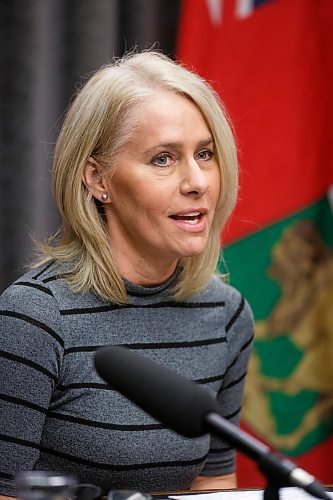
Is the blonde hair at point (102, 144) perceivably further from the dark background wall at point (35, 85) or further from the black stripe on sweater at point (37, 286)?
the dark background wall at point (35, 85)

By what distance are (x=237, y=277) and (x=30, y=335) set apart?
81cm

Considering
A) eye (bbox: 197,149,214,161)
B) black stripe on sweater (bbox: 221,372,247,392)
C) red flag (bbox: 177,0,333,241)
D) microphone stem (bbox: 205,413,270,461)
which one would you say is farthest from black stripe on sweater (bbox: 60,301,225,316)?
microphone stem (bbox: 205,413,270,461)

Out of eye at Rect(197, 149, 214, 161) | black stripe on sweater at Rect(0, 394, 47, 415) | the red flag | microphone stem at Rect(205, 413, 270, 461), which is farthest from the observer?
the red flag

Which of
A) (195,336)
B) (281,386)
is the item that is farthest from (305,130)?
(195,336)

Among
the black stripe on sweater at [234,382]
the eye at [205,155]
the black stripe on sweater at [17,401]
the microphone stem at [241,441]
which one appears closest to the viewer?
the microphone stem at [241,441]

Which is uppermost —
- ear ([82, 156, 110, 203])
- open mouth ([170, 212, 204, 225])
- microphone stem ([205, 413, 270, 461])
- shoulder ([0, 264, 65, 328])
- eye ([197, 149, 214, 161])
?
eye ([197, 149, 214, 161])

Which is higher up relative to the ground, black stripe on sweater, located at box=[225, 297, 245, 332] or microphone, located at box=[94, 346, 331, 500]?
microphone, located at box=[94, 346, 331, 500]

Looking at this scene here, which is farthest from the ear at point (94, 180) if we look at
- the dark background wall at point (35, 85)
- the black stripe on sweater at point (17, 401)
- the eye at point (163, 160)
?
the dark background wall at point (35, 85)

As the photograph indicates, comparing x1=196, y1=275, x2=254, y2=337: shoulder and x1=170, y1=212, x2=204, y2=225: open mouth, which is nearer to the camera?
x1=170, y1=212, x2=204, y2=225: open mouth

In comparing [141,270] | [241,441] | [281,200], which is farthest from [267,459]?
Result: [281,200]

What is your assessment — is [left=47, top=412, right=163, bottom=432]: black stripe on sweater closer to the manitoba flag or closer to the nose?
the nose

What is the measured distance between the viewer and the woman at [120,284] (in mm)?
1213

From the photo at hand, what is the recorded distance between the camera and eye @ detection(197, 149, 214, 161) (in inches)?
51.2

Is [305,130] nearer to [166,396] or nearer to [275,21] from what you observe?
[275,21]
